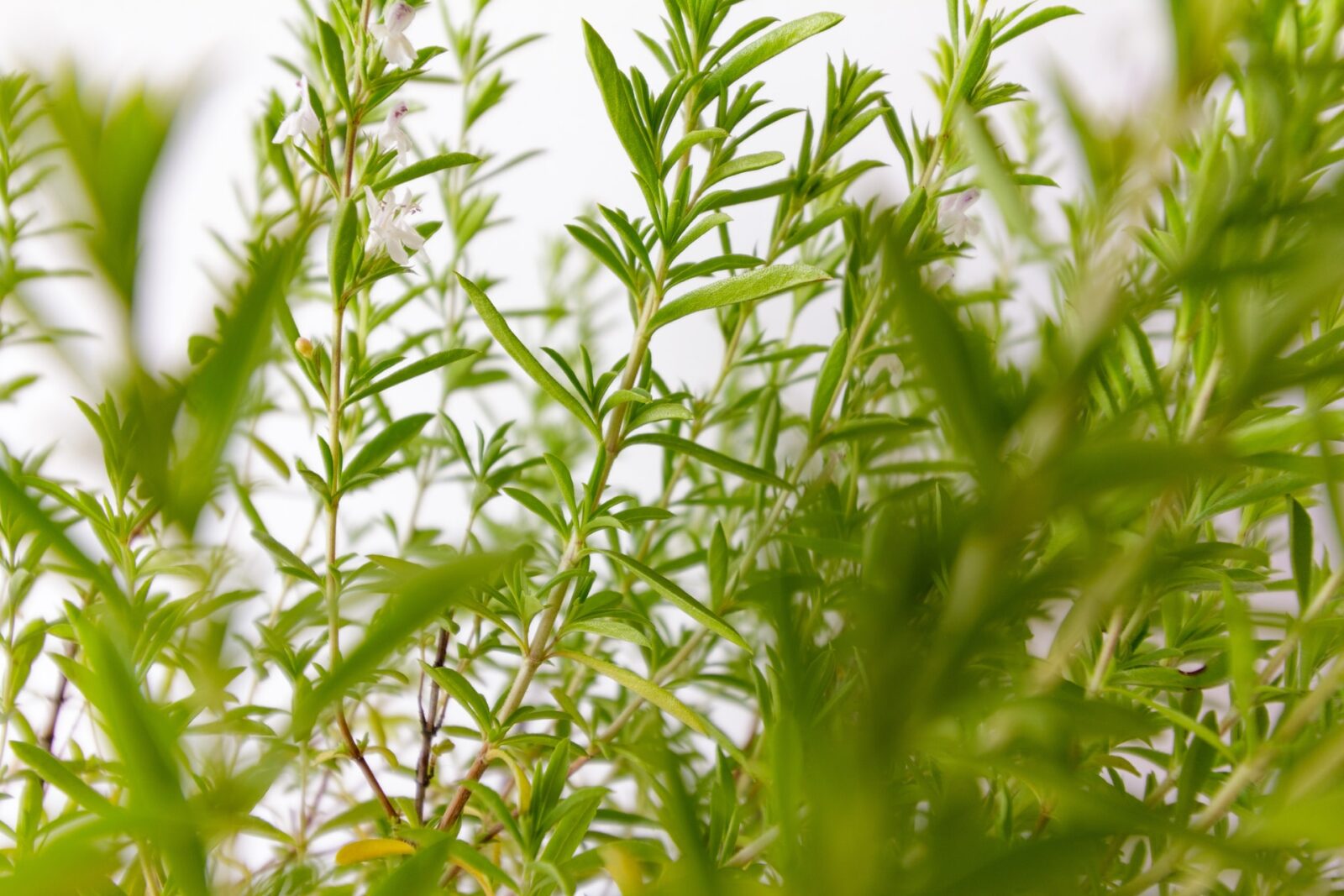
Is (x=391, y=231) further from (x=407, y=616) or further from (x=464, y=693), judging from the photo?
(x=407, y=616)

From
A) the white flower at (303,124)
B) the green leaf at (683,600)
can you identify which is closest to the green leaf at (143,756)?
the green leaf at (683,600)

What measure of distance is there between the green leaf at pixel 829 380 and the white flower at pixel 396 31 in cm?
21

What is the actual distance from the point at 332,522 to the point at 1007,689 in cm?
27

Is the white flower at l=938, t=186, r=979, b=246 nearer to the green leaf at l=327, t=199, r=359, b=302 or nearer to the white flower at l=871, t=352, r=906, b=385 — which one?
the white flower at l=871, t=352, r=906, b=385

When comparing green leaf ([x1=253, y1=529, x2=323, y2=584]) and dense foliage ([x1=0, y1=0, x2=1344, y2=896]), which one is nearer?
dense foliage ([x1=0, y1=0, x2=1344, y2=896])

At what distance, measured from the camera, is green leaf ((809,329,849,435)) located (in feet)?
1.32

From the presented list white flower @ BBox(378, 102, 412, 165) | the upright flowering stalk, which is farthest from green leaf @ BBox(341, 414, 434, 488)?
white flower @ BBox(378, 102, 412, 165)

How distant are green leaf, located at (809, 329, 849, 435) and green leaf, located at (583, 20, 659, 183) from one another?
11 cm

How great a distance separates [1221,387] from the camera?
1.04ft

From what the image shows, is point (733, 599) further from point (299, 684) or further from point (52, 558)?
point (52, 558)

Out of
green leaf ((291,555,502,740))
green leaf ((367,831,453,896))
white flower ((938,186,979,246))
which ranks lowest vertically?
green leaf ((367,831,453,896))

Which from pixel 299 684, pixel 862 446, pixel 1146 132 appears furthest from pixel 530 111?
pixel 1146 132

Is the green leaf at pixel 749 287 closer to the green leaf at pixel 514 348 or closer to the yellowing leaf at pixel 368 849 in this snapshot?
the green leaf at pixel 514 348

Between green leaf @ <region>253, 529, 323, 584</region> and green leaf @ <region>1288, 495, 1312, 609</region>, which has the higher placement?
green leaf @ <region>253, 529, 323, 584</region>
